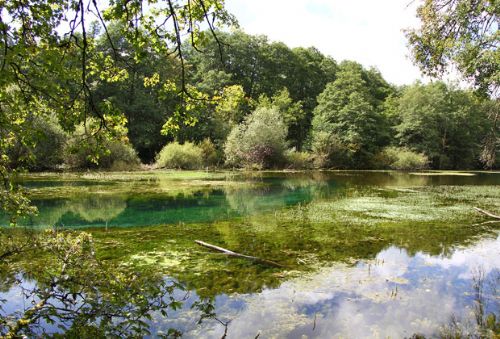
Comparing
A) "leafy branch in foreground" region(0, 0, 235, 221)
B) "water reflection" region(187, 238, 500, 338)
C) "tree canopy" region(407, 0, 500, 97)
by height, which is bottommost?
"water reflection" region(187, 238, 500, 338)

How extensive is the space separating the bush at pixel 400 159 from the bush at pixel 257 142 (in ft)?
48.1

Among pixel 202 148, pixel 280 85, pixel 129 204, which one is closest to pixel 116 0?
pixel 129 204

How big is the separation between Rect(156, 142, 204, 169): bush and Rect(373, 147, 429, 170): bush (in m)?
23.0

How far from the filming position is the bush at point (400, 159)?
1753 inches

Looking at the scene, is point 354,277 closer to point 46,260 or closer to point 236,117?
point 46,260

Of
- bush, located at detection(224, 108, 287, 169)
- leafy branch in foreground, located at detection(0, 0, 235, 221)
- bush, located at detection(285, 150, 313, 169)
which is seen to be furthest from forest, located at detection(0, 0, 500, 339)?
bush, located at detection(285, 150, 313, 169)

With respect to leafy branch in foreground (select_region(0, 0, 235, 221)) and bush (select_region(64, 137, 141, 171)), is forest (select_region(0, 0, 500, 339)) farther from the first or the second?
bush (select_region(64, 137, 141, 171))

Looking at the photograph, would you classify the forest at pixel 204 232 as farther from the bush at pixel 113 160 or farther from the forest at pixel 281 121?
the forest at pixel 281 121

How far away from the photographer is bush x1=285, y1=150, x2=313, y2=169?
40375 mm

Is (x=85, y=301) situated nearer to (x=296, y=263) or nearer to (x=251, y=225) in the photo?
(x=296, y=263)

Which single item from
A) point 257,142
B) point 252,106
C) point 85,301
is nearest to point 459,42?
point 252,106

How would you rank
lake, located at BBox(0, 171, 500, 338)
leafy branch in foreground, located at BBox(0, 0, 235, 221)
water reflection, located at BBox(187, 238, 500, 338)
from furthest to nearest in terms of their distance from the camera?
lake, located at BBox(0, 171, 500, 338), water reflection, located at BBox(187, 238, 500, 338), leafy branch in foreground, located at BBox(0, 0, 235, 221)

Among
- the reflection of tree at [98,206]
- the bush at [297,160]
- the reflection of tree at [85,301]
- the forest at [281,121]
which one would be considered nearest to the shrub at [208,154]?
the forest at [281,121]

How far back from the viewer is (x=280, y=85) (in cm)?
5612
